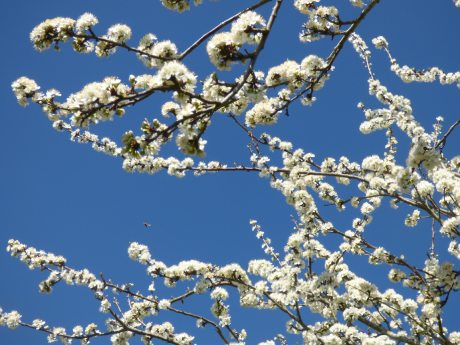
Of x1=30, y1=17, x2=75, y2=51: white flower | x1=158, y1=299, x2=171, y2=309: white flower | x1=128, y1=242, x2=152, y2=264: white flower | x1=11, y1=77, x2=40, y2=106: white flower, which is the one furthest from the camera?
x1=128, y1=242, x2=152, y2=264: white flower

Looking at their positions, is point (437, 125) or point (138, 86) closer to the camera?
point (138, 86)

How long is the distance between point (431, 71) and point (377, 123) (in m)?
1.87

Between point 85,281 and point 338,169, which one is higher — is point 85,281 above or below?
below

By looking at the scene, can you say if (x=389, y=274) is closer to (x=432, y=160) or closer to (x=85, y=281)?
(x=432, y=160)

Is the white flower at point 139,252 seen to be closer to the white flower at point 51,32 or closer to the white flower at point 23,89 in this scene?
the white flower at point 23,89

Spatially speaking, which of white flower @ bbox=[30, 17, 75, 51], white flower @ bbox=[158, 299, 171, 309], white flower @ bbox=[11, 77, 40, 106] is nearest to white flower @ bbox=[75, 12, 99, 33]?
white flower @ bbox=[30, 17, 75, 51]

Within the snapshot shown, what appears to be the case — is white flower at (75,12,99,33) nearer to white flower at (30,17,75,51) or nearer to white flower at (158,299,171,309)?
white flower at (30,17,75,51)

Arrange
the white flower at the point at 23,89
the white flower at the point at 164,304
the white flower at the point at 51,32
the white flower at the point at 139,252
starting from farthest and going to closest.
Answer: the white flower at the point at 139,252 < the white flower at the point at 164,304 < the white flower at the point at 23,89 < the white flower at the point at 51,32

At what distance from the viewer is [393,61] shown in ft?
32.3

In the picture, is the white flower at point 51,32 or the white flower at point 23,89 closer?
the white flower at point 51,32

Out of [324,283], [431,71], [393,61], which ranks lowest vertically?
[324,283]

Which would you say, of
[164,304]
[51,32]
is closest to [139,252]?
[164,304]

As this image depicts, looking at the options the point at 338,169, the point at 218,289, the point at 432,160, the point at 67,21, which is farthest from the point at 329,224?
the point at 67,21

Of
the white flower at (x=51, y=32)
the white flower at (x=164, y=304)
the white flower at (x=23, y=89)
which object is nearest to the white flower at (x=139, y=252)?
the white flower at (x=164, y=304)
